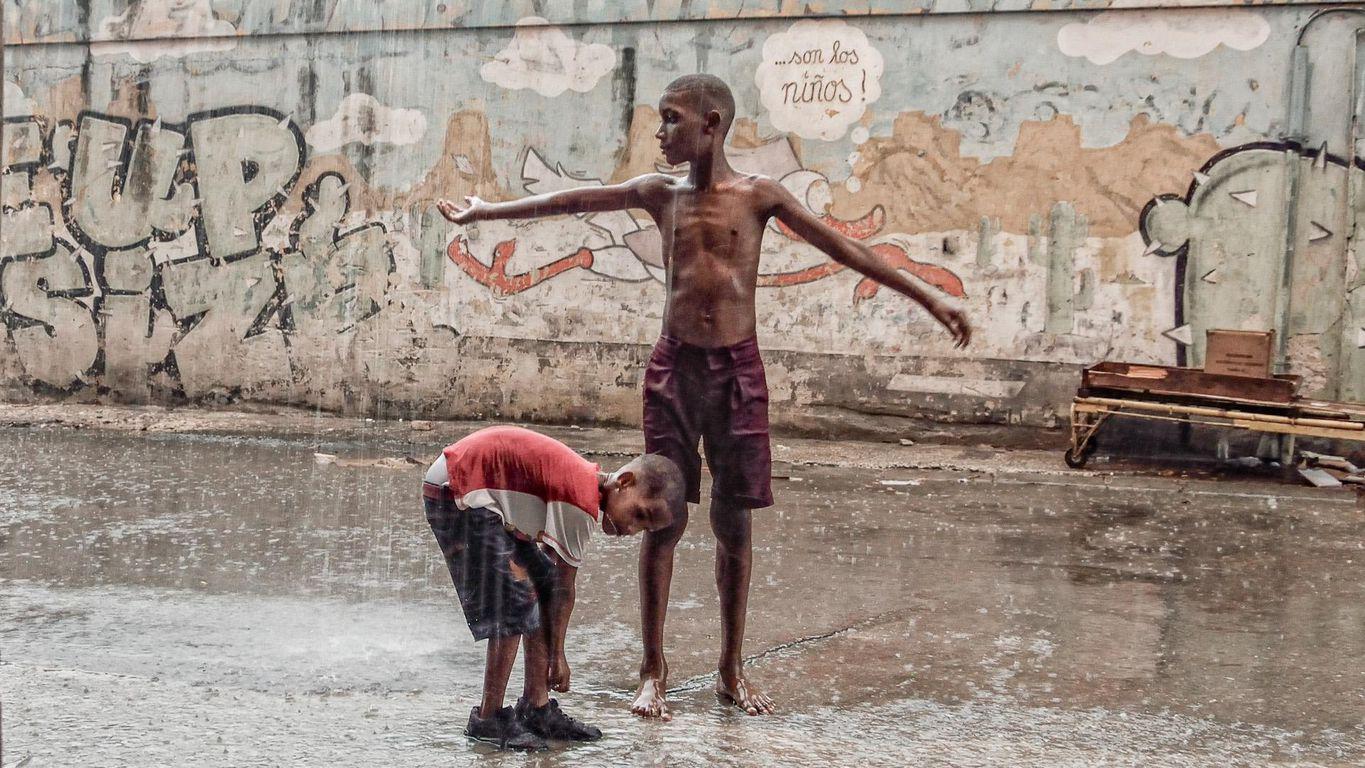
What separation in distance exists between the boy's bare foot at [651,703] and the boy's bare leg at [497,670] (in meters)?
0.44

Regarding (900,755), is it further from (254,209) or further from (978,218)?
(254,209)

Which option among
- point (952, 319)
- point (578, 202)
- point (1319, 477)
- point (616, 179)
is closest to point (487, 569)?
point (578, 202)

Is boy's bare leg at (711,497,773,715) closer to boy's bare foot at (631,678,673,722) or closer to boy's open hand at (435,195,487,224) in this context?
boy's bare foot at (631,678,673,722)

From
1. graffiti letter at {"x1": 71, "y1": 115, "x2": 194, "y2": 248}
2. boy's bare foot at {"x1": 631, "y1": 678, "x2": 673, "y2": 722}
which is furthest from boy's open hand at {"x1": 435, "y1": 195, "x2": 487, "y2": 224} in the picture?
graffiti letter at {"x1": 71, "y1": 115, "x2": 194, "y2": 248}

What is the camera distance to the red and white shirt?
354cm

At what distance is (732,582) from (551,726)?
76 centimetres

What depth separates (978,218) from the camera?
32.1 ft

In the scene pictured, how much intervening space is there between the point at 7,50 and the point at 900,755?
11280 mm

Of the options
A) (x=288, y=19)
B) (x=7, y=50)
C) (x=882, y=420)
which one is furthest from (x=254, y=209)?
(x=882, y=420)

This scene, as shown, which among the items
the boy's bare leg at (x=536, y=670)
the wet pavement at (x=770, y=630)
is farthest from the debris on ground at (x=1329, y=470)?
the boy's bare leg at (x=536, y=670)

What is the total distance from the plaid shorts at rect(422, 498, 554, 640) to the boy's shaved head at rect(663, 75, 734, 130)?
53.8 inches

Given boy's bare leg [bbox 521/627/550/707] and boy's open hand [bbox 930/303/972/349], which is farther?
boy's open hand [bbox 930/303/972/349]

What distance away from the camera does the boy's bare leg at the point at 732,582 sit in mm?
3982

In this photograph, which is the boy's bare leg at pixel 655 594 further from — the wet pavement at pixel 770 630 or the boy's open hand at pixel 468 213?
the boy's open hand at pixel 468 213
